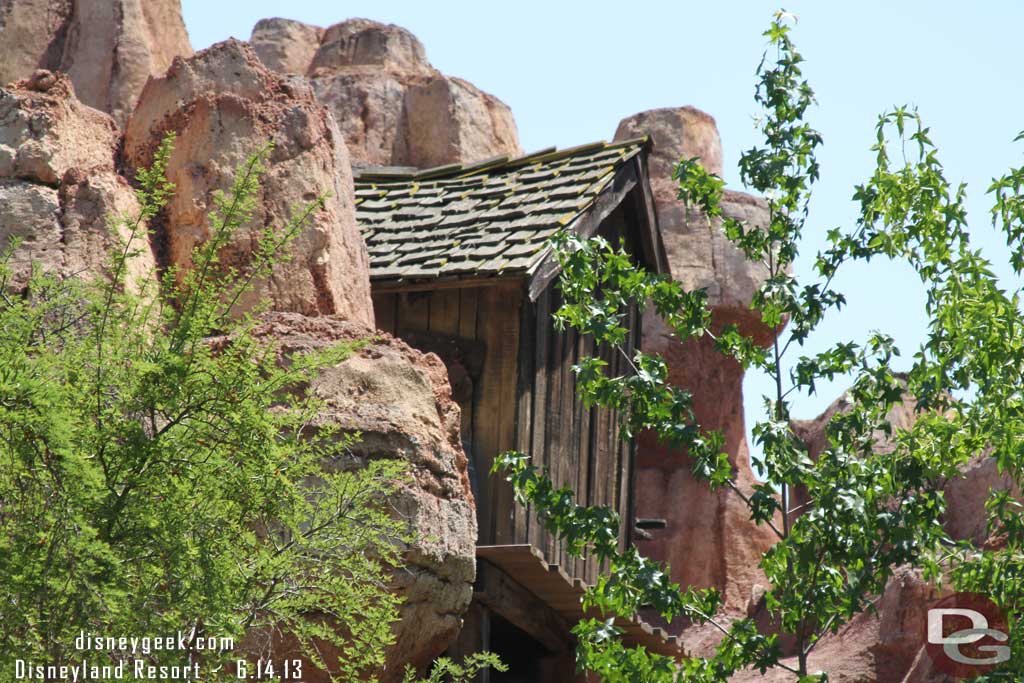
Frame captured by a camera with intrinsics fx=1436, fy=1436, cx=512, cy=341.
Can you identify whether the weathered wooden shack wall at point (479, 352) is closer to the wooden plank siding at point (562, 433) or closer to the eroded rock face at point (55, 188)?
the wooden plank siding at point (562, 433)

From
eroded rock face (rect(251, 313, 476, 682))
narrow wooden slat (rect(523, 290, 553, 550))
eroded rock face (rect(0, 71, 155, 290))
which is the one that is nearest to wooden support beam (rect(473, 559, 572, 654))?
narrow wooden slat (rect(523, 290, 553, 550))

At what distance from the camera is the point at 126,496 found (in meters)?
5.27

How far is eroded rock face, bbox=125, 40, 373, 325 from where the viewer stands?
813 centimetres

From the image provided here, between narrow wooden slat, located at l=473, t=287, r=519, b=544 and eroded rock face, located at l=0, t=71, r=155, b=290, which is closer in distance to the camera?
eroded rock face, located at l=0, t=71, r=155, b=290

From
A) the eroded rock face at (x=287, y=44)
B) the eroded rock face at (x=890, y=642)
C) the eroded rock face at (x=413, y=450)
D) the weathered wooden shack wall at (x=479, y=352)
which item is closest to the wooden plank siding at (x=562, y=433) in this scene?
the weathered wooden shack wall at (x=479, y=352)

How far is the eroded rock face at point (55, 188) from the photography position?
24.5 ft

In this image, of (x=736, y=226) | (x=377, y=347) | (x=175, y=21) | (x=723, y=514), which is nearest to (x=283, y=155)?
(x=377, y=347)

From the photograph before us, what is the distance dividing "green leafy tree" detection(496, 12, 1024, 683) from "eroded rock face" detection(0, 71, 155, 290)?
241 centimetres

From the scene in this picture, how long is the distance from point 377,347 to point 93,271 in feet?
5.01

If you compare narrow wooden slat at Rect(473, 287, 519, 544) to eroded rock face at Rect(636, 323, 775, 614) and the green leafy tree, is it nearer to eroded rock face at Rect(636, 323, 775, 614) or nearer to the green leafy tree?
the green leafy tree

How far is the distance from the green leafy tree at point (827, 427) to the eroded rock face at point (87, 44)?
13456mm

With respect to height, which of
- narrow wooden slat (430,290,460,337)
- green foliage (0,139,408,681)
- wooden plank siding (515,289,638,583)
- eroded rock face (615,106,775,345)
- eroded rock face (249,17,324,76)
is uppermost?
eroded rock face (249,17,324,76)

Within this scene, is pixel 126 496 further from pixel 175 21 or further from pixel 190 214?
pixel 175 21

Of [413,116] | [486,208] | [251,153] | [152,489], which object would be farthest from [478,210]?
[413,116]
